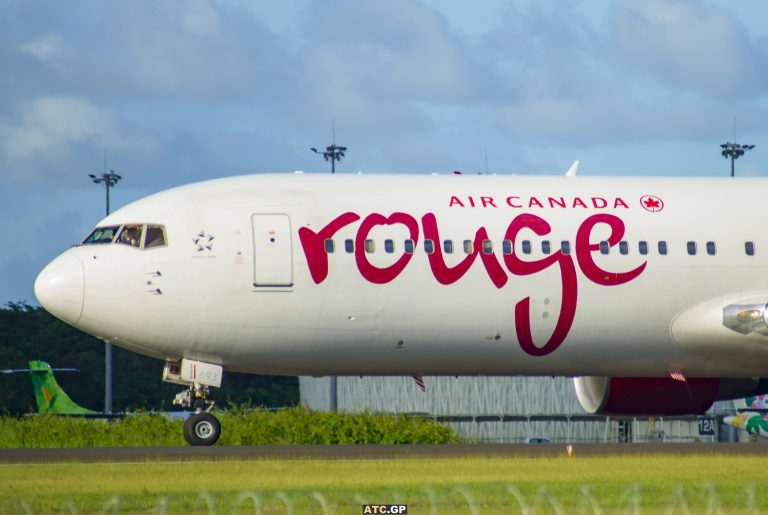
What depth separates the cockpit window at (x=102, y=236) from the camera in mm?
25900

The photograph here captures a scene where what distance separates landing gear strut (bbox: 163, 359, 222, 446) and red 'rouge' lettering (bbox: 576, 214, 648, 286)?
7.13m

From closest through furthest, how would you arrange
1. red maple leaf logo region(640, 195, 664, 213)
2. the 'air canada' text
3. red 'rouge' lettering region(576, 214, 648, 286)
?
red 'rouge' lettering region(576, 214, 648, 286) < the 'air canada' text < red maple leaf logo region(640, 195, 664, 213)

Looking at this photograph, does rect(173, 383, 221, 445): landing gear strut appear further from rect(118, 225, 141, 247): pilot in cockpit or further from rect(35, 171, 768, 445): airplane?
rect(118, 225, 141, 247): pilot in cockpit

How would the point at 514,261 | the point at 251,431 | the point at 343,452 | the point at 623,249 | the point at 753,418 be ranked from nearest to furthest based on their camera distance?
the point at 343,452 → the point at 514,261 → the point at 623,249 → the point at 251,431 → the point at 753,418

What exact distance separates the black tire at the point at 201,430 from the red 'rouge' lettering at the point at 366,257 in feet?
12.6

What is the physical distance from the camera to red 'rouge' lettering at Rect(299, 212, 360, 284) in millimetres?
25625

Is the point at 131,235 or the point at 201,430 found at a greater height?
the point at 131,235

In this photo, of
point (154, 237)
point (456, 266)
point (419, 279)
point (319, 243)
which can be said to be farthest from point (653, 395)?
point (154, 237)

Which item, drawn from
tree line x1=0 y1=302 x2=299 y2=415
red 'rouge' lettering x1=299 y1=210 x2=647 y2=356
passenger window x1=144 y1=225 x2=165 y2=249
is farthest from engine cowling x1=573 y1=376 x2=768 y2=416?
tree line x1=0 y1=302 x2=299 y2=415

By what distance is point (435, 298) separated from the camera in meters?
26.0

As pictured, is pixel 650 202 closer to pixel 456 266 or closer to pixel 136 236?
pixel 456 266

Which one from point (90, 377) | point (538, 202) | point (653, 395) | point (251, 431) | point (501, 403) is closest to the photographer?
point (538, 202)

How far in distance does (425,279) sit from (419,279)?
0.38 feet

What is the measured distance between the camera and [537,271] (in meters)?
26.4
